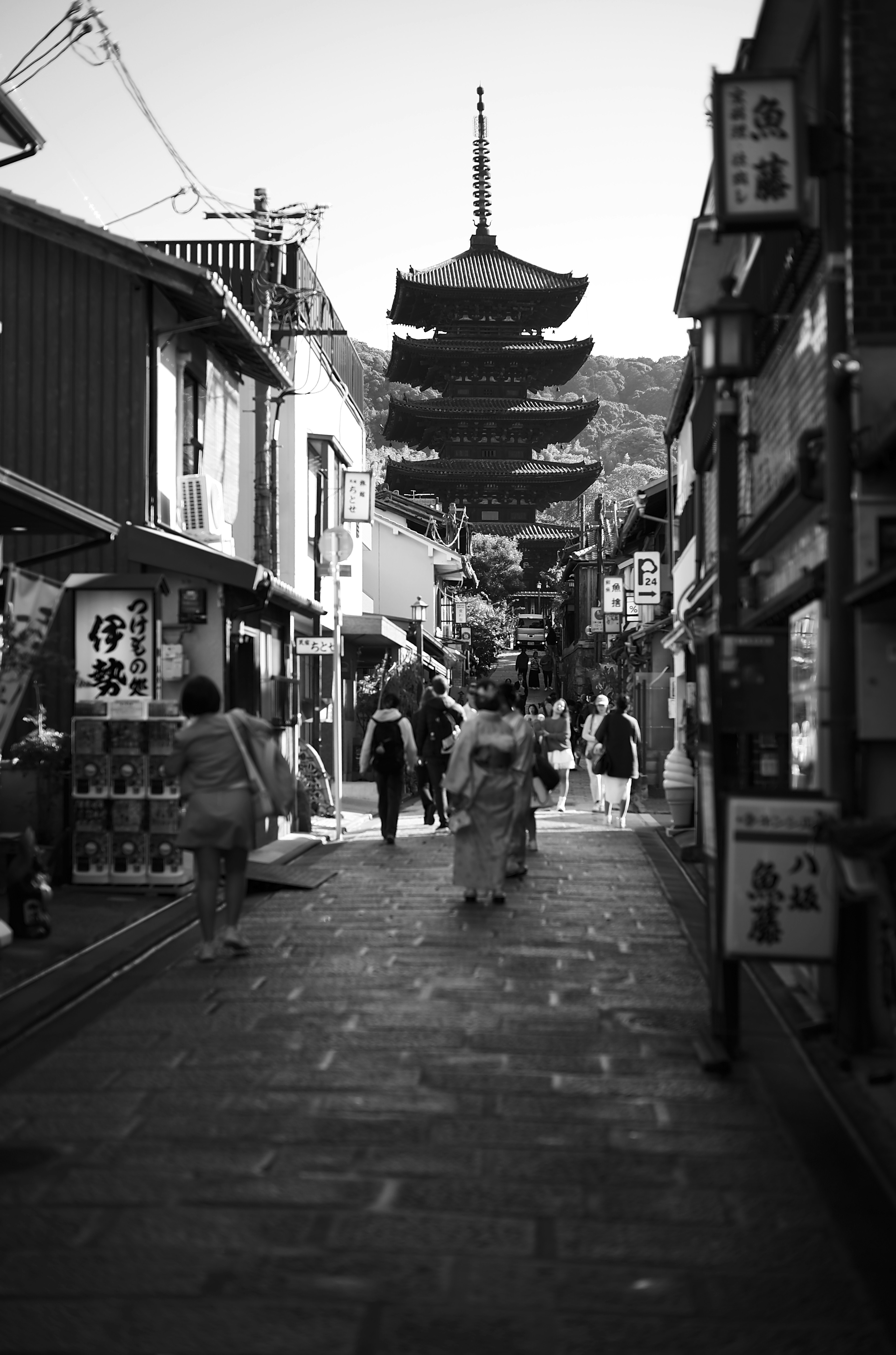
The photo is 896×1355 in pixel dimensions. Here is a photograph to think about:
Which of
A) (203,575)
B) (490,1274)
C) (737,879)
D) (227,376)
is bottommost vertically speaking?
(490,1274)

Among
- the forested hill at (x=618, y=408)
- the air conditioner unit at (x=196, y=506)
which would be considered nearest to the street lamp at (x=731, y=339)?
the air conditioner unit at (x=196, y=506)

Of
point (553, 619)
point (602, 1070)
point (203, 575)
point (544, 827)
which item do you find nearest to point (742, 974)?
point (602, 1070)

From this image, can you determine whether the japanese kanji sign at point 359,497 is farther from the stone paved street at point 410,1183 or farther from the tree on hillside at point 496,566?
the tree on hillside at point 496,566

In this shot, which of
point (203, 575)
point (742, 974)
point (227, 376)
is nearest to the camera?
point (742, 974)

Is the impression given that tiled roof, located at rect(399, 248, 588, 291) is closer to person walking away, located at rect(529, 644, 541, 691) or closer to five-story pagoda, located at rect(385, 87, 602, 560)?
five-story pagoda, located at rect(385, 87, 602, 560)

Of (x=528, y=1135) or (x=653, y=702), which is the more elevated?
(x=653, y=702)

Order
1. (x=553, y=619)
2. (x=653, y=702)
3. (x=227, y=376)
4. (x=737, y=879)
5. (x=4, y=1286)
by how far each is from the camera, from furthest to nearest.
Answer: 1. (x=553, y=619)
2. (x=653, y=702)
3. (x=227, y=376)
4. (x=737, y=879)
5. (x=4, y=1286)

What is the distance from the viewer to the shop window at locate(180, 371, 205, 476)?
1573cm

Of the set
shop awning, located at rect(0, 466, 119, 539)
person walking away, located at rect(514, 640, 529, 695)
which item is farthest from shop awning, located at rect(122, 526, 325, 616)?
person walking away, located at rect(514, 640, 529, 695)

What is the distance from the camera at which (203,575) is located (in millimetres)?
13555

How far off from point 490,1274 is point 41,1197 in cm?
158

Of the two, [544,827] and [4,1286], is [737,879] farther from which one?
[544,827]

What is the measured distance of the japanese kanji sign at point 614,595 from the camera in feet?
113

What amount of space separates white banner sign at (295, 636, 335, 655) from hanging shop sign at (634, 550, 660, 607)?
956cm
